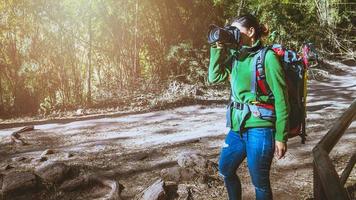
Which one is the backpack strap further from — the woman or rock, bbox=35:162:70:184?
rock, bbox=35:162:70:184

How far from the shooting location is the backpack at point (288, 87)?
2736mm

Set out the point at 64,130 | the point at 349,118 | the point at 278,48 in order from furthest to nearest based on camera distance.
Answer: the point at 64,130
the point at 349,118
the point at 278,48

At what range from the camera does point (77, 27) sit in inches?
459

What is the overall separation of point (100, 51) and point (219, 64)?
9.89 m

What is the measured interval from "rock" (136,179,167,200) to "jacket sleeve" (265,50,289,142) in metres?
2.31

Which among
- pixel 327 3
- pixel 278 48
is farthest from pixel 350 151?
pixel 327 3

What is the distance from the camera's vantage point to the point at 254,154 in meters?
2.77

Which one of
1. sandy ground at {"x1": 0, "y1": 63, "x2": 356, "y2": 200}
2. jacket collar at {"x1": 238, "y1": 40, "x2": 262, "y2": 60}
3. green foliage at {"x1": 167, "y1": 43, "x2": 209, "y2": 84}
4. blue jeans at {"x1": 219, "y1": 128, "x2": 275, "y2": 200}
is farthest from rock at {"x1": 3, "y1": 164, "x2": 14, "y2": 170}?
green foliage at {"x1": 167, "y1": 43, "x2": 209, "y2": 84}

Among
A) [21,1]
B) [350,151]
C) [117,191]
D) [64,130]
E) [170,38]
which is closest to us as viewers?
[117,191]

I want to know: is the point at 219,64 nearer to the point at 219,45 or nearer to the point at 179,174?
the point at 219,45

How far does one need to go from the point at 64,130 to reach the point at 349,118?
24.1 feet

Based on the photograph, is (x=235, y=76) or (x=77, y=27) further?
(x=77, y=27)

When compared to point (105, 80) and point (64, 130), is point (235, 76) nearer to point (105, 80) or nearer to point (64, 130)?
point (64, 130)

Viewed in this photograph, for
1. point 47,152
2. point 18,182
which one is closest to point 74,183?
point 18,182
